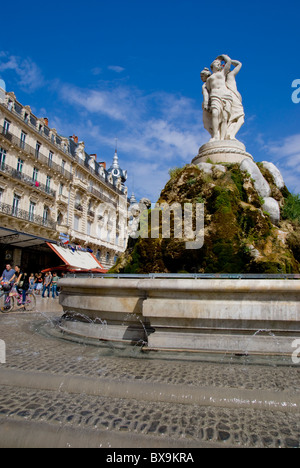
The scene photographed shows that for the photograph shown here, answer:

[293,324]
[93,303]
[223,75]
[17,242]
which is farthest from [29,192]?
[293,324]

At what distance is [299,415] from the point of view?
7.72 feet

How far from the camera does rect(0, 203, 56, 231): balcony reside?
2312 centimetres

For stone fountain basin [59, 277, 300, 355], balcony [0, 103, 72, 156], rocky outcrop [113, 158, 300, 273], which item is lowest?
stone fountain basin [59, 277, 300, 355]

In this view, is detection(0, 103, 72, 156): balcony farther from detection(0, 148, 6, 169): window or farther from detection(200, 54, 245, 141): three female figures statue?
detection(200, 54, 245, 141): three female figures statue

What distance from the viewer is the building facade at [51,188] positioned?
24.3 metres

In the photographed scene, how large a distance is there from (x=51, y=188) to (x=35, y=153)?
11.8ft

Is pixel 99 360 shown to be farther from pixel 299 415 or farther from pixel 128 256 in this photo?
pixel 128 256

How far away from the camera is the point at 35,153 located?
2756cm

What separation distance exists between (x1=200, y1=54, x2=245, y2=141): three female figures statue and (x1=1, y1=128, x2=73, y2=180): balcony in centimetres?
1927

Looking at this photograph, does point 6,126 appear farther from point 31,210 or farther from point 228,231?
point 228,231

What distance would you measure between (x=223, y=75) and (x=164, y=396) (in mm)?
9328

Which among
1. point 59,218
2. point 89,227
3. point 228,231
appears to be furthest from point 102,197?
point 228,231

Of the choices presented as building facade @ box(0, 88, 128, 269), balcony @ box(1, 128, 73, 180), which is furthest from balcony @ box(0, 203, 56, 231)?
balcony @ box(1, 128, 73, 180)

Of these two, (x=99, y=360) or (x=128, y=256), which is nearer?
(x=99, y=360)
